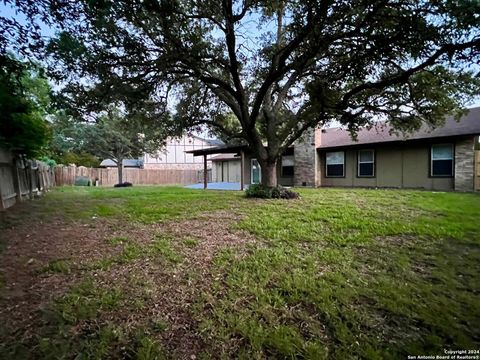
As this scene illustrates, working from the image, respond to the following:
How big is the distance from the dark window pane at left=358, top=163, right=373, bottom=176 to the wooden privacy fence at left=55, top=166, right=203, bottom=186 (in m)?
17.4

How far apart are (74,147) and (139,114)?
70.0 ft

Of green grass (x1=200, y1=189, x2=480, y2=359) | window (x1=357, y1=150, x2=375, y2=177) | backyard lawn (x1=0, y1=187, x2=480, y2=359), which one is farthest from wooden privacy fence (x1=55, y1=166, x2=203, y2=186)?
green grass (x1=200, y1=189, x2=480, y2=359)

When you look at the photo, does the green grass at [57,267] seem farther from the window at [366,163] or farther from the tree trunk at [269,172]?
the window at [366,163]

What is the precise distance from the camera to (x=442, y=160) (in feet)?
41.0

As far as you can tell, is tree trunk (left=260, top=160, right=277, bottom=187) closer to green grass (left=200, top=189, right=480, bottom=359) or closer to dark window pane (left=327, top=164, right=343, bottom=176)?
green grass (left=200, top=189, right=480, bottom=359)

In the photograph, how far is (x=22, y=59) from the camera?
506 cm

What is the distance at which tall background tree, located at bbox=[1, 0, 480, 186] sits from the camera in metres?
4.75

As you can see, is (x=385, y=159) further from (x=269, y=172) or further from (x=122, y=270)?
(x=122, y=270)

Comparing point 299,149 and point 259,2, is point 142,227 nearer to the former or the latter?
point 259,2

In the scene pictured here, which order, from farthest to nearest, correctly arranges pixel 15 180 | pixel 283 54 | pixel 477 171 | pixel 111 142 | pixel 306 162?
pixel 111 142
pixel 306 162
pixel 477 171
pixel 15 180
pixel 283 54

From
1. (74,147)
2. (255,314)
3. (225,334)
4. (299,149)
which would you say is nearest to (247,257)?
(255,314)

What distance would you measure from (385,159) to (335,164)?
2.67 m

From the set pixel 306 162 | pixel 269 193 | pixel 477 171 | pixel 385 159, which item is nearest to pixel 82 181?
pixel 306 162

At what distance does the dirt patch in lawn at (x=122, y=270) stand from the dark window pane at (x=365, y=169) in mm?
11554
